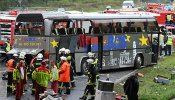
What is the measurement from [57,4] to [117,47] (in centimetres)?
4779

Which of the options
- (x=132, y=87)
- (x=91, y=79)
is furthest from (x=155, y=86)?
(x=132, y=87)

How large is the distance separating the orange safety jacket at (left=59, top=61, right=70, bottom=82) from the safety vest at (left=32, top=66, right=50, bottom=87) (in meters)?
1.57

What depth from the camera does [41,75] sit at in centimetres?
1666

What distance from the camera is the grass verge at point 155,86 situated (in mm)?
17297

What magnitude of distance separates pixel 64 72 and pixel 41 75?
191cm

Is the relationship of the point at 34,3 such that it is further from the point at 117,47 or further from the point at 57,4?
the point at 117,47

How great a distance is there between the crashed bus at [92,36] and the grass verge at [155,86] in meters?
1.15

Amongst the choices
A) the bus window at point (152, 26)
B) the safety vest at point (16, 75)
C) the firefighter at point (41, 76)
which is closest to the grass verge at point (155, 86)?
the bus window at point (152, 26)

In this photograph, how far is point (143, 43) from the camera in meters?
28.1

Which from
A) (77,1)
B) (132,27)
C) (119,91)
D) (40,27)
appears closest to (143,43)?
(132,27)

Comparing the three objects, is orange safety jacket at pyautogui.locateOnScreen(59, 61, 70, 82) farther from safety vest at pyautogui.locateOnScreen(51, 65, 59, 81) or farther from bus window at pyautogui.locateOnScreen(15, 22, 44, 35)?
bus window at pyautogui.locateOnScreen(15, 22, 44, 35)

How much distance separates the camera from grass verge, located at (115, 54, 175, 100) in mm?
17297

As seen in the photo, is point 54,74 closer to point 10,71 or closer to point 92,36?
point 10,71

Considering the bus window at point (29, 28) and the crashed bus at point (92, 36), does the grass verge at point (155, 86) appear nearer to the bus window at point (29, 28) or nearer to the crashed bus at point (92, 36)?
the crashed bus at point (92, 36)
